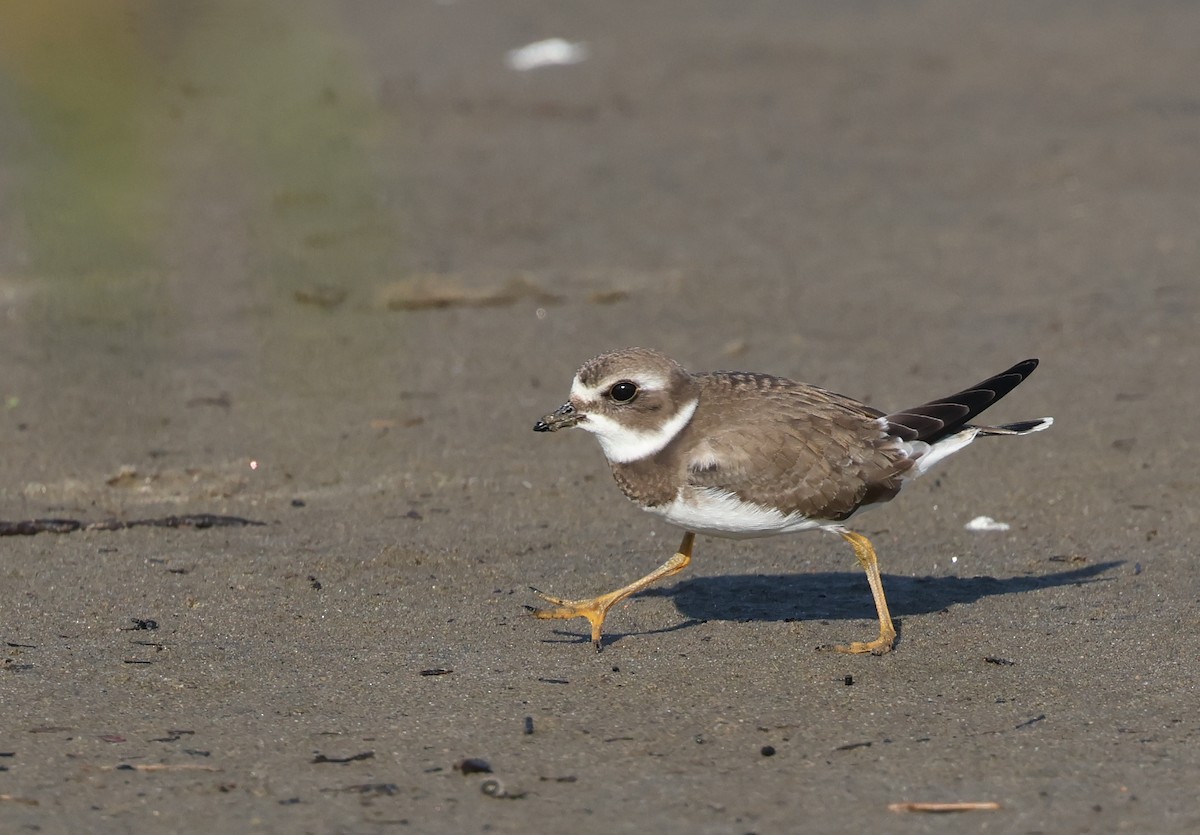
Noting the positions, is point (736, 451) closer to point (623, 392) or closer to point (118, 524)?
point (623, 392)

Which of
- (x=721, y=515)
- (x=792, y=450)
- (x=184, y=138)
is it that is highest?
(x=184, y=138)

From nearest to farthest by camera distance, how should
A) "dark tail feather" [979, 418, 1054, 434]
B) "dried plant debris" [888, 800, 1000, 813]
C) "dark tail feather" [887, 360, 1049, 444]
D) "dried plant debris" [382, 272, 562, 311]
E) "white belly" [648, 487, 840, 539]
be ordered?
"dried plant debris" [888, 800, 1000, 813] → "white belly" [648, 487, 840, 539] → "dark tail feather" [887, 360, 1049, 444] → "dark tail feather" [979, 418, 1054, 434] → "dried plant debris" [382, 272, 562, 311]

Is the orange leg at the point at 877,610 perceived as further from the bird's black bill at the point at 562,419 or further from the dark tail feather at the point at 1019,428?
the bird's black bill at the point at 562,419

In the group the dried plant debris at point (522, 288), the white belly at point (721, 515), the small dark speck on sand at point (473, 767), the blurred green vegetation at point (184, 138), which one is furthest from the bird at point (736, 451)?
the dried plant debris at point (522, 288)

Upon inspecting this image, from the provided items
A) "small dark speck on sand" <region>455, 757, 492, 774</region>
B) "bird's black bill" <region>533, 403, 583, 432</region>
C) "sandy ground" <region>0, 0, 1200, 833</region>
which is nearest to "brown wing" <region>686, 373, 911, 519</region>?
"bird's black bill" <region>533, 403, 583, 432</region>

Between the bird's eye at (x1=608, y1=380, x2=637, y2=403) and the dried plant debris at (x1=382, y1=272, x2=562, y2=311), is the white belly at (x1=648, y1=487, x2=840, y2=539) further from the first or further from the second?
the dried plant debris at (x1=382, y1=272, x2=562, y2=311)

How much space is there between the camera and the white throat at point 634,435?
235 inches

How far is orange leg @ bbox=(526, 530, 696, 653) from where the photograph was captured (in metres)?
6.07

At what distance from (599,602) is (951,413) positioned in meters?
1.59

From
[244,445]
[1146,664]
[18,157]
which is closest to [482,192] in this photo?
[18,157]

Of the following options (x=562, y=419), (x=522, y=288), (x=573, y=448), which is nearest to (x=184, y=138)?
(x=522, y=288)

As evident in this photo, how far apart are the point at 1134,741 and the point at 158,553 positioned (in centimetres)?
407

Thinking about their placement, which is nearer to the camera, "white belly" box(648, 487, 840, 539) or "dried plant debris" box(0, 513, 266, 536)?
"white belly" box(648, 487, 840, 539)

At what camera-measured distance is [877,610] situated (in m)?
6.24
